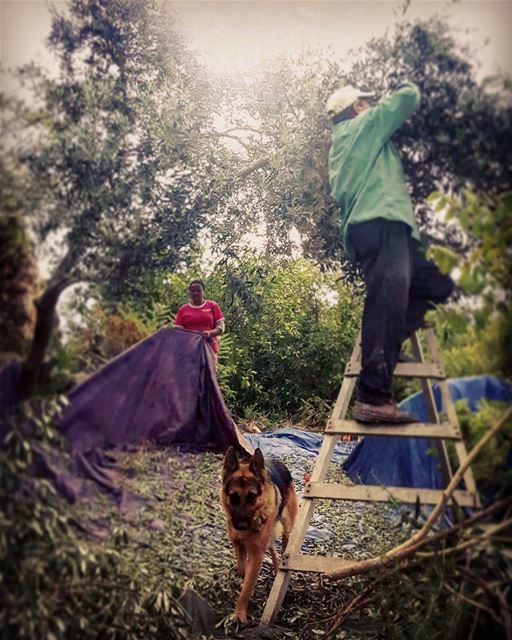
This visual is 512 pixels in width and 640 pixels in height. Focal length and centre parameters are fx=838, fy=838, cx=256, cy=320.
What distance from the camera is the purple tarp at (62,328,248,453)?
3.88 meters

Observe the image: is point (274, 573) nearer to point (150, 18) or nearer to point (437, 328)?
point (437, 328)

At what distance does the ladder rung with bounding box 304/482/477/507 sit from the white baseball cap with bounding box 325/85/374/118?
6.63 ft

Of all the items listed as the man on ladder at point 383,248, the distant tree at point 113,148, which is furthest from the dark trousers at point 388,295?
the distant tree at point 113,148

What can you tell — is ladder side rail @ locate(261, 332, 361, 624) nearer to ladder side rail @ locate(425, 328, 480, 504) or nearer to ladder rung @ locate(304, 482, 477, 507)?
ladder rung @ locate(304, 482, 477, 507)

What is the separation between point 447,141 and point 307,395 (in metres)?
1.80

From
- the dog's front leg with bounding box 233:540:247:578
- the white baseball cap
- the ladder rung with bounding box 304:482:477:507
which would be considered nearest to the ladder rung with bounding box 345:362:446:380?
the ladder rung with bounding box 304:482:477:507

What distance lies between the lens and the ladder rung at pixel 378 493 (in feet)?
12.7

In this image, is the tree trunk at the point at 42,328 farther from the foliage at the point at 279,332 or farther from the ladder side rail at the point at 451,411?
the ladder side rail at the point at 451,411

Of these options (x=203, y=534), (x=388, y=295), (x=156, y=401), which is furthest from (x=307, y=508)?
(x=388, y=295)

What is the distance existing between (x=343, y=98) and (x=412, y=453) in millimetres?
1903

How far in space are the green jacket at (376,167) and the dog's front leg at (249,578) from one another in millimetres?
2089

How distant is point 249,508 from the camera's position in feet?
16.8

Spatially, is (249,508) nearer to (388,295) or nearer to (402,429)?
(402,429)

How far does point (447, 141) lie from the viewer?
4.07m
